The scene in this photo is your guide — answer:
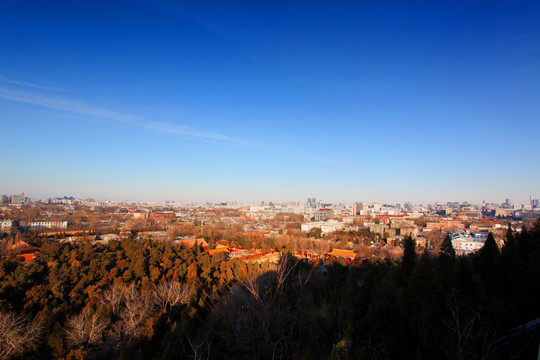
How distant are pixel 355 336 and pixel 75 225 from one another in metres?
33.0

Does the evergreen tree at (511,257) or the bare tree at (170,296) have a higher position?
the evergreen tree at (511,257)

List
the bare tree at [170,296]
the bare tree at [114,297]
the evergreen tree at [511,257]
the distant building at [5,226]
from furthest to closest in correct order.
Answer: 1. the distant building at [5,226]
2. the bare tree at [170,296]
3. the bare tree at [114,297]
4. the evergreen tree at [511,257]

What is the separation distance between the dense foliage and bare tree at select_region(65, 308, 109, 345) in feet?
0.10

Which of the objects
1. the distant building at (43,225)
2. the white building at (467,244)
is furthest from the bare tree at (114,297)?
the distant building at (43,225)

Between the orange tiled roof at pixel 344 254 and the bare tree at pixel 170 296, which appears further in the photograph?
the orange tiled roof at pixel 344 254

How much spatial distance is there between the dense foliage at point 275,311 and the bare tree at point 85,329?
0.10ft

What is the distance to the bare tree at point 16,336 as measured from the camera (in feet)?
20.8

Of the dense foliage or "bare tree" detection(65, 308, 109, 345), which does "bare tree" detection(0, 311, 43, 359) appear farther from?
"bare tree" detection(65, 308, 109, 345)

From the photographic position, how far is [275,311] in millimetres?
4871

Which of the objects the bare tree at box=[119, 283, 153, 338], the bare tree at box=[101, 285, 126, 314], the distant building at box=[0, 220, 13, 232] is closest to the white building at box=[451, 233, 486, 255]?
the bare tree at box=[119, 283, 153, 338]

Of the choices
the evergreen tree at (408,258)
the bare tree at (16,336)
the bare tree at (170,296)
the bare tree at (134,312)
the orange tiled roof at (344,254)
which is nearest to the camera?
the bare tree at (16,336)

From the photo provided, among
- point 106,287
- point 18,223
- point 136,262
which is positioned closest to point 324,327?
point 106,287

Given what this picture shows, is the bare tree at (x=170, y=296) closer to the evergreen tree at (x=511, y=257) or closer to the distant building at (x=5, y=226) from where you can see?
the evergreen tree at (x=511, y=257)

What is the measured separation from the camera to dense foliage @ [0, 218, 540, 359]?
180 inches
